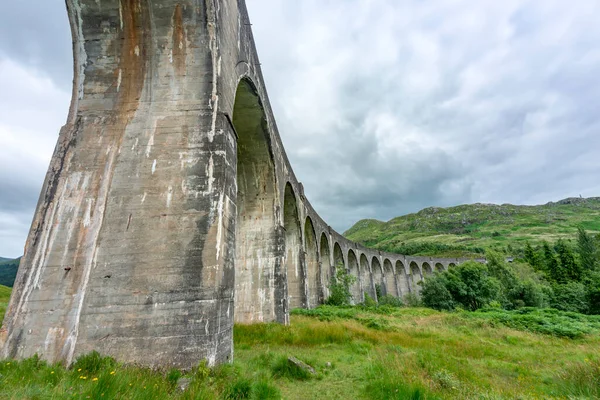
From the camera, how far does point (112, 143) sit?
516cm

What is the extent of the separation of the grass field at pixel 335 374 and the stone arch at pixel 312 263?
400 inches

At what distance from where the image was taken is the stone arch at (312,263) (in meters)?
19.1

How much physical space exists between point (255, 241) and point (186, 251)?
6603mm

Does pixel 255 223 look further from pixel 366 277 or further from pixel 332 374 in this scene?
pixel 366 277

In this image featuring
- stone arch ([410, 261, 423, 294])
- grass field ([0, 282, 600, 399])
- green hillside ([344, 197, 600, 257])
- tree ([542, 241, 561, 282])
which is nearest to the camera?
grass field ([0, 282, 600, 399])

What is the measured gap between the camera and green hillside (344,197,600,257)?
88.1 metres

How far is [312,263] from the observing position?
19906 mm

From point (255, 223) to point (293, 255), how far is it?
4.67m

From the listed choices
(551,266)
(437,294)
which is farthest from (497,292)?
(551,266)

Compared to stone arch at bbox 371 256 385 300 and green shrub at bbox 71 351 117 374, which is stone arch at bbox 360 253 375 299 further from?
green shrub at bbox 71 351 117 374

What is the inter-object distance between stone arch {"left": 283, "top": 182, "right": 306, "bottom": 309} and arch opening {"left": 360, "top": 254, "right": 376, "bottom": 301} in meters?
19.8

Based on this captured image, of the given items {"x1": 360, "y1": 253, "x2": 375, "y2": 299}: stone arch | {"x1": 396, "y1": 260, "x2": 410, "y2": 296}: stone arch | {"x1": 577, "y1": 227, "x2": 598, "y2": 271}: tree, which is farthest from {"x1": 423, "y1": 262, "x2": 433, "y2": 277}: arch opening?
{"x1": 360, "y1": 253, "x2": 375, "y2": 299}: stone arch

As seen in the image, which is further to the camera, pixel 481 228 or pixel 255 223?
pixel 481 228

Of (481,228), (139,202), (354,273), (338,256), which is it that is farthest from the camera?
(481,228)
